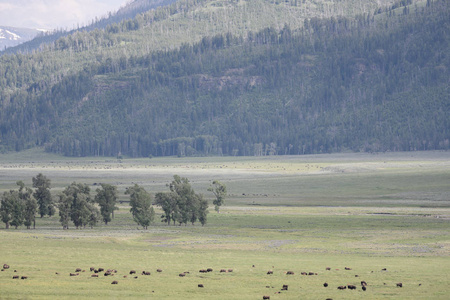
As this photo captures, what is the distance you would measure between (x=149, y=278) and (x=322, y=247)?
23030 millimetres

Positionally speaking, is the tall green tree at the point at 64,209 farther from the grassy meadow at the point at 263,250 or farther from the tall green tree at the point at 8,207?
the tall green tree at the point at 8,207

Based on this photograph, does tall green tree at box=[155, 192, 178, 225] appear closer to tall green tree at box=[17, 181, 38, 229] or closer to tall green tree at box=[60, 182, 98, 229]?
tall green tree at box=[60, 182, 98, 229]

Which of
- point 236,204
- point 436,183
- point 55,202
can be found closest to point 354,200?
point 236,204

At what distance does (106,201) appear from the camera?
88.1 metres

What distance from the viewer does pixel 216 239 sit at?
69.5m

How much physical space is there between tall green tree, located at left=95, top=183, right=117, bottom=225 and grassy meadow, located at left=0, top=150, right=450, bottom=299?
1.40 meters

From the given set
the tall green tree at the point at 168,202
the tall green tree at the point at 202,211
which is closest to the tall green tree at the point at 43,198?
the tall green tree at the point at 168,202

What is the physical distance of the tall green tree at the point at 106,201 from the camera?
86.9 meters

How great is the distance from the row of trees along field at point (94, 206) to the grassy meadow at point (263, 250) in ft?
5.24

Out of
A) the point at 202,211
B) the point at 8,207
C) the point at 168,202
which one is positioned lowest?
the point at 202,211

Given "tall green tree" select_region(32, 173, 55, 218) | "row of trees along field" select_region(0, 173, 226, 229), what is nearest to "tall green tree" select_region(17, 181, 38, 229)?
"row of trees along field" select_region(0, 173, 226, 229)

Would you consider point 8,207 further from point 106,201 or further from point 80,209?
point 106,201

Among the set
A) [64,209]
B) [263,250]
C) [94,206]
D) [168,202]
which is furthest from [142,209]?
[263,250]

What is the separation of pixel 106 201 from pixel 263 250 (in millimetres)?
32365
